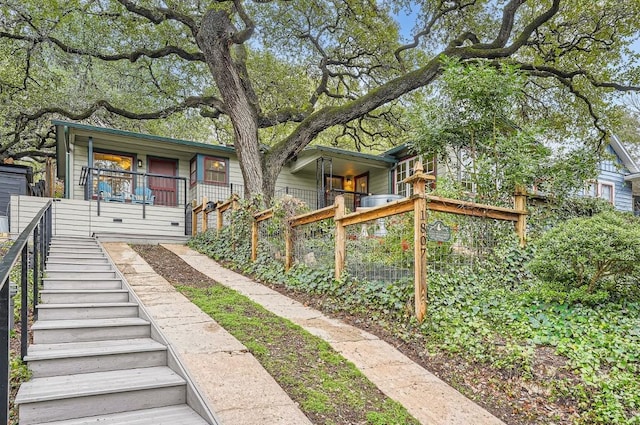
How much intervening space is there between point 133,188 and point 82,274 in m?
7.75

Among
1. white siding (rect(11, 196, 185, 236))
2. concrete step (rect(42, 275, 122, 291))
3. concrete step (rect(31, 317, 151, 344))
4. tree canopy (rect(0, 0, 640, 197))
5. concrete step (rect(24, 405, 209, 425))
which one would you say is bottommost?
A: concrete step (rect(24, 405, 209, 425))

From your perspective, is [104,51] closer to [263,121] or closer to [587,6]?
[263,121]

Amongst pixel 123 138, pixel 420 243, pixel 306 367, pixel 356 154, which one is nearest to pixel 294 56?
pixel 356 154

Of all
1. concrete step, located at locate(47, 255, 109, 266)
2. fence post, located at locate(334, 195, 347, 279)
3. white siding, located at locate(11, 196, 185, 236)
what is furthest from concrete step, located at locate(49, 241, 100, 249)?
fence post, located at locate(334, 195, 347, 279)

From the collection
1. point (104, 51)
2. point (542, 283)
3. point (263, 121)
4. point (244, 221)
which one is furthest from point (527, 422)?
point (104, 51)

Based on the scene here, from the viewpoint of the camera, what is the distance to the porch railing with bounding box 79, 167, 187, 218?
1112cm

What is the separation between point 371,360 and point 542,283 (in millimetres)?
2592

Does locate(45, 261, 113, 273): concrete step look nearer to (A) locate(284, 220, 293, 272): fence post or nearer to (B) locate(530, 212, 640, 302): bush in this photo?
(A) locate(284, 220, 293, 272): fence post

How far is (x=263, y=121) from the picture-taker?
35.5 feet

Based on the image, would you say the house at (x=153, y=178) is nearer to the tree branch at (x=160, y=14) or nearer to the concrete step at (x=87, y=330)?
the tree branch at (x=160, y=14)

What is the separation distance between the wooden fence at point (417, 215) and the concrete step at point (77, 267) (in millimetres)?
2689

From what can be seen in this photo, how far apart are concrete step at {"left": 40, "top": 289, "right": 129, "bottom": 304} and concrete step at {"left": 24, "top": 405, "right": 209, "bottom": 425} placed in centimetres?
219

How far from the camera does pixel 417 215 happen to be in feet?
14.3

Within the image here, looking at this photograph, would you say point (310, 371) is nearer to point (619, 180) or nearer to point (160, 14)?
point (160, 14)
